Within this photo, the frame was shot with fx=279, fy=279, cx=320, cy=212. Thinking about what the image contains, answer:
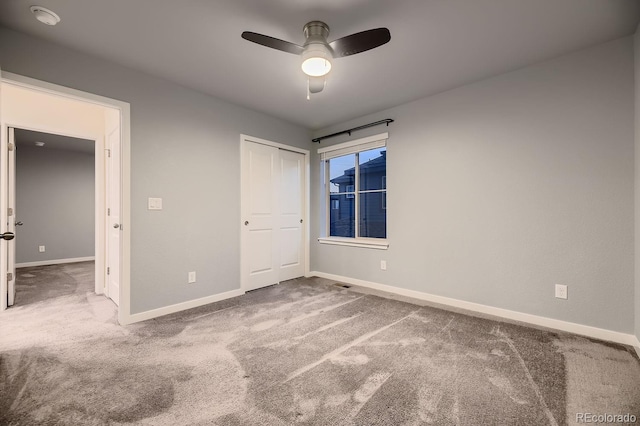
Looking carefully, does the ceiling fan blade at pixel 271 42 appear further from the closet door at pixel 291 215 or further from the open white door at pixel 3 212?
the open white door at pixel 3 212

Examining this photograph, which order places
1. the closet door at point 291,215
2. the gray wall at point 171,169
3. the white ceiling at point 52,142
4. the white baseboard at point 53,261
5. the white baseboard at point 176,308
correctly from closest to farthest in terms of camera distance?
the gray wall at point 171,169 → the white baseboard at point 176,308 → the closet door at point 291,215 → the white ceiling at point 52,142 → the white baseboard at point 53,261

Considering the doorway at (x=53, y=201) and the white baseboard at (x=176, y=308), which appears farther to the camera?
the doorway at (x=53, y=201)

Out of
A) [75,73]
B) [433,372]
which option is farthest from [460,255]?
[75,73]

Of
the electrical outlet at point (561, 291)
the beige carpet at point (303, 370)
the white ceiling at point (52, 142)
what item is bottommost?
the beige carpet at point (303, 370)

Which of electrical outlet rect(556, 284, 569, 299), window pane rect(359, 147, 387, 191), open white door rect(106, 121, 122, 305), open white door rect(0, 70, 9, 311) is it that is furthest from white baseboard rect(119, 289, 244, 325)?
electrical outlet rect(556, 284, 569, 299)

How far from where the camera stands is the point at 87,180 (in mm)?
6500

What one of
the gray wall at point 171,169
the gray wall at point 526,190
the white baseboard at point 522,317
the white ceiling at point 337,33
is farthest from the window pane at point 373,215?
the gray wall at point 171,169

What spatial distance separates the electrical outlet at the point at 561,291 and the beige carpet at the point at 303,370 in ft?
1.14

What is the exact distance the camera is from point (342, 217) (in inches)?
181

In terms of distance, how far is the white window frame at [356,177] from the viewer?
3.89 metres

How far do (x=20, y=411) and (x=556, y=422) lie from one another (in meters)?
2.79

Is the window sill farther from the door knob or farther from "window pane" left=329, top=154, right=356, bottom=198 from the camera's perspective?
the door knob

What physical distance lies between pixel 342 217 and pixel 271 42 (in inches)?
120

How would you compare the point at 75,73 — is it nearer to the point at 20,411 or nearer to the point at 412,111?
the point at 20,411
